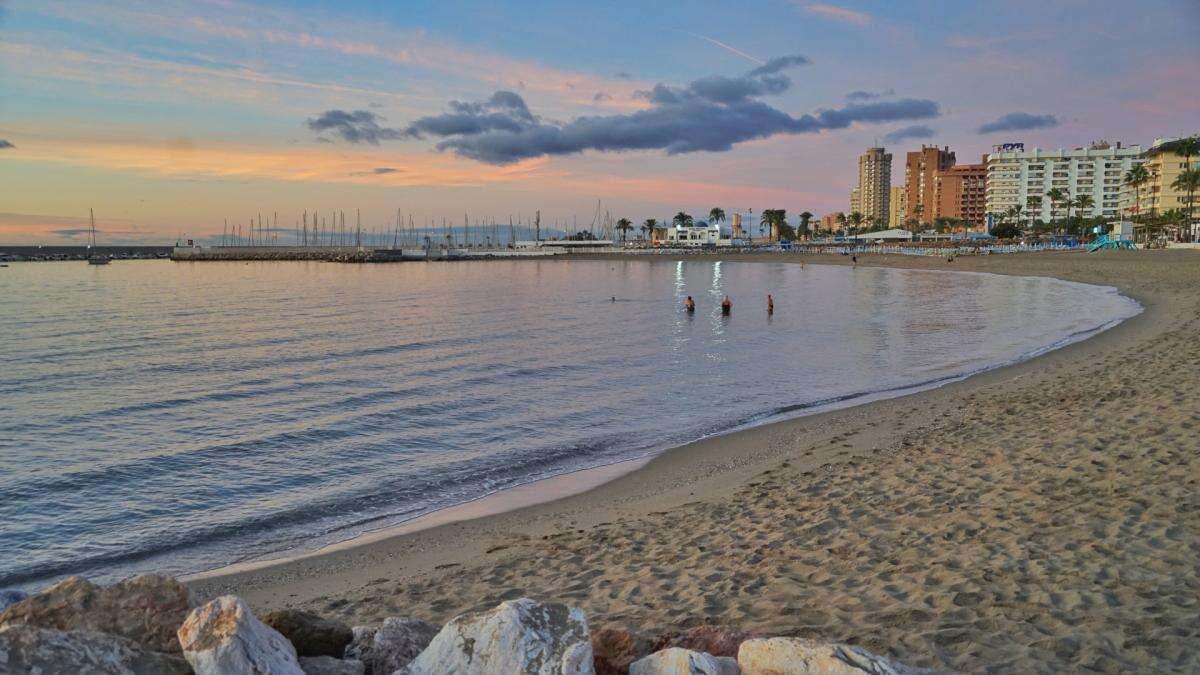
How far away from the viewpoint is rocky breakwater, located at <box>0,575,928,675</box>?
3.50 m

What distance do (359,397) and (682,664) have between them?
726 inches

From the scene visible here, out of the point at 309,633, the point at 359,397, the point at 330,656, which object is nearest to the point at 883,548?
the point at 330,656

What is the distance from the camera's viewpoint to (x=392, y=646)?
14.4 feet

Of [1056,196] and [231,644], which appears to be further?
[1056,196]

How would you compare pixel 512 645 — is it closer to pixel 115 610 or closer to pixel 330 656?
pixel 330 656

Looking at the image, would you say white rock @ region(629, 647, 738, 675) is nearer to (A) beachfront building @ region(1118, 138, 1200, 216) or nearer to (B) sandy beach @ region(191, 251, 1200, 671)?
(B) sandy beach @ region(191, 251, 1200, 671)

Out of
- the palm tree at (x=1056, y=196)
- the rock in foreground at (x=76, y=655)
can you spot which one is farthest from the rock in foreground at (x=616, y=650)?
the palm tree at (x=1056, y=196)

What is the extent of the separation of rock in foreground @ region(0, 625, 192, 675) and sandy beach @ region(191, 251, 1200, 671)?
3580 millimetres

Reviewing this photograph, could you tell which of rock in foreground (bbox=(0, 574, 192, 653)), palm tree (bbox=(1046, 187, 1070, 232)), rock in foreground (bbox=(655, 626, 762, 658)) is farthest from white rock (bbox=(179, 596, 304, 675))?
palm tree (bbox=(1046, 187, 1070, 232))

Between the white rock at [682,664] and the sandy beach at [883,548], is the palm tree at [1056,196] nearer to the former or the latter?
the sandy beach at [883,548]

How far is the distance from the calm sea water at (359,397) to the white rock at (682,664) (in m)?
7.82

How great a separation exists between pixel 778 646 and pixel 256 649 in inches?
101

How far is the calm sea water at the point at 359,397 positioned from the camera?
1152cm

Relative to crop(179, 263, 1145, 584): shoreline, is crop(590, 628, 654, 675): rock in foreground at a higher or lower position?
higher
